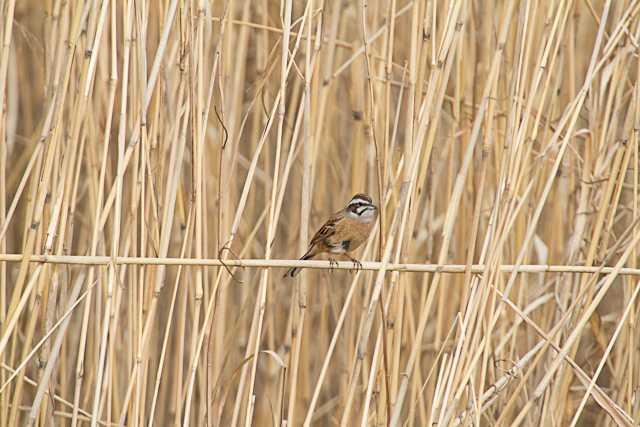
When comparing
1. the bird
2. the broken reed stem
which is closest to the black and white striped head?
the bird

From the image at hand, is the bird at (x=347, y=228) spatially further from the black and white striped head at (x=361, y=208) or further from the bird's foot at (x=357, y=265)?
the bird's foot at (x=357, y=265)

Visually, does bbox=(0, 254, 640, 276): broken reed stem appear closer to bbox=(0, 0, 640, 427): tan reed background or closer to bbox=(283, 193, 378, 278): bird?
bbox=(0, 0, 640, 427): tan reed background

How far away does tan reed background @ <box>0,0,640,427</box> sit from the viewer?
1650mm

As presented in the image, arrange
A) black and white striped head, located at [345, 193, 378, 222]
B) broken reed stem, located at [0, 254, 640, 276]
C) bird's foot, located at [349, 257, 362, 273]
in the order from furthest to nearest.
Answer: black and white striped head, located at [345, 193, 378, 222] < bird's foot, located at [349, 257, 362, 273] < broken reed stem, located at [0, 254, 640, 276]

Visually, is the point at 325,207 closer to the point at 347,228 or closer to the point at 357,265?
the point at 347,228

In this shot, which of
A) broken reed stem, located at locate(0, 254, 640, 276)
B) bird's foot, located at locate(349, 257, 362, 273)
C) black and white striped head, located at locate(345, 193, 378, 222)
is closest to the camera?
broken reed stem, located at locate(0, 254, 640, 276)

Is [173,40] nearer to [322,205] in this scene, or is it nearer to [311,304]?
[322,205]

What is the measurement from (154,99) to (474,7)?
1.02m

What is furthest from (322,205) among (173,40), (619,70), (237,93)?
(619,70)

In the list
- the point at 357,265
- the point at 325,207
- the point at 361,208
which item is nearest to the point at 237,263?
the point at 357,265

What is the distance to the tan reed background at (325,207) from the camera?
1.65 metres

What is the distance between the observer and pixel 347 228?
240 cm

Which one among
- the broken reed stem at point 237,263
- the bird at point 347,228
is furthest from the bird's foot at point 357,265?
the bird at point 347,228

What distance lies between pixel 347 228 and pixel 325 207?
0.25 metres
